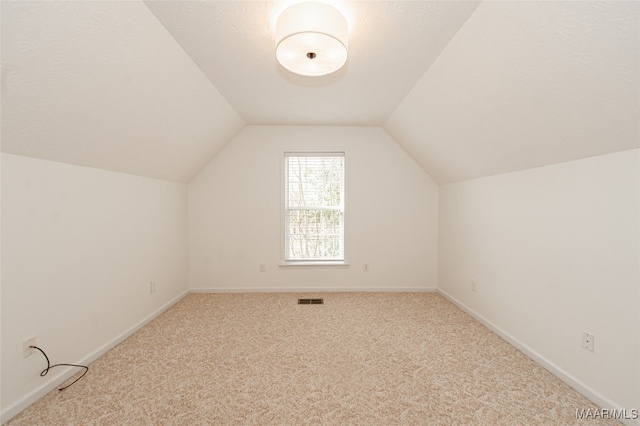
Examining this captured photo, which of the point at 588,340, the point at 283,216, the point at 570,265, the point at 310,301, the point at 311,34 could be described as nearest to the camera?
the point at 311,34

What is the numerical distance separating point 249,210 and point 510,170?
317 cm

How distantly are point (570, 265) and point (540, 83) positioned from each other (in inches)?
50.5

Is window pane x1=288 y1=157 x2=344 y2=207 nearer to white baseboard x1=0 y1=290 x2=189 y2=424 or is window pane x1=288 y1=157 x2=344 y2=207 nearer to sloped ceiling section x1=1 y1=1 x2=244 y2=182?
sloped ceiling section x1=1 y1=1 x2=244 y2=182

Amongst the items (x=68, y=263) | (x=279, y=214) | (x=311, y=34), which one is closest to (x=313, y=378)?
(x=68, y=263)

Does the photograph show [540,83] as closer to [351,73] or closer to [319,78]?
[351,73]

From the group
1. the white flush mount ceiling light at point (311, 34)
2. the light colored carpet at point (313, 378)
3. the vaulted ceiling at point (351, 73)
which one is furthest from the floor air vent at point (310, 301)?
the white flush mount ceiling light at point (311, 34)

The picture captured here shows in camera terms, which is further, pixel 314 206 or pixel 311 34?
pixel 314 206

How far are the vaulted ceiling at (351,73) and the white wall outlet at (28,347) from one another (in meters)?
1.18

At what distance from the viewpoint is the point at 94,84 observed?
64.7 inches

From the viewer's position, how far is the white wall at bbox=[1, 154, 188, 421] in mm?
1633

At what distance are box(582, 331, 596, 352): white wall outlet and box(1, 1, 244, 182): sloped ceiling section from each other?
3.42 meters

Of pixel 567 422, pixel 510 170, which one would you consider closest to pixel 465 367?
pixel 567 422

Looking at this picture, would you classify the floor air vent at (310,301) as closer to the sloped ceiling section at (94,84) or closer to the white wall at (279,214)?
the white wall at (279,214)

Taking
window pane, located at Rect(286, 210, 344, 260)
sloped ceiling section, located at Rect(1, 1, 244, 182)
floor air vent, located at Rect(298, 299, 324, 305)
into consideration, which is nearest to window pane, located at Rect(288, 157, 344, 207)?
window pane, located at Rect(286, 210, 344, 260)
